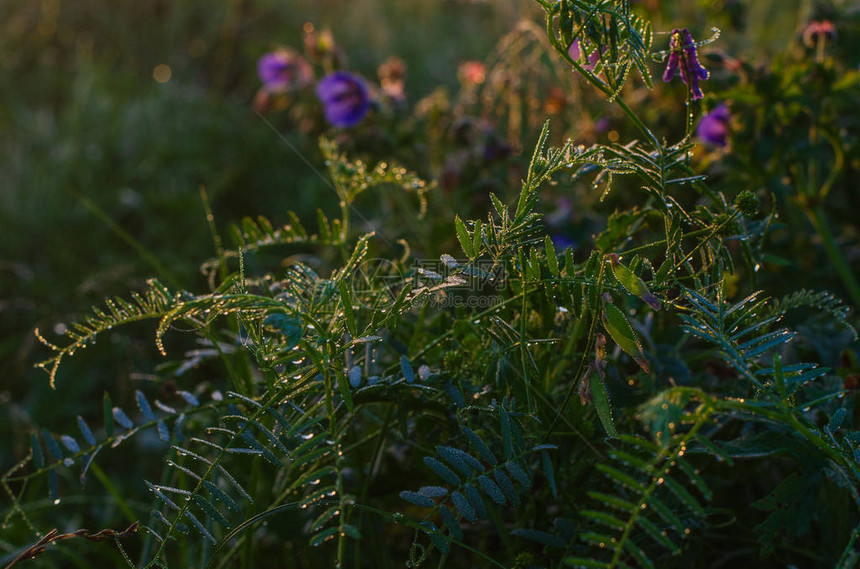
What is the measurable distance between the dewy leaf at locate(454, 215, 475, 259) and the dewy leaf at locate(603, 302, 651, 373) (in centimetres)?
14

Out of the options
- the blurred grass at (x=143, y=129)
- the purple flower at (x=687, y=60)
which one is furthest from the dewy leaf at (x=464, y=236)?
the blurred grass at (x=143, y=129)

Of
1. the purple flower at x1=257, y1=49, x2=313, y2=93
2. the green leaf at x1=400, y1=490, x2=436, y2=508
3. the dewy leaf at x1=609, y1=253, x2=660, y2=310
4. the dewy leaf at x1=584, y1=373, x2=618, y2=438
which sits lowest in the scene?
the green leaf at x1=400, y1=490, x2=436, y2=508

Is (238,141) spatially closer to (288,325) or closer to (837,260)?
(837,260)

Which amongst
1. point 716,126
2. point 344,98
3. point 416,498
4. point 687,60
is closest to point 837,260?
point 716,126

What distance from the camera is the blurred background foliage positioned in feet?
4.57

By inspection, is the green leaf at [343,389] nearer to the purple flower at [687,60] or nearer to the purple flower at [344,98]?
the purple flower at [687,60]

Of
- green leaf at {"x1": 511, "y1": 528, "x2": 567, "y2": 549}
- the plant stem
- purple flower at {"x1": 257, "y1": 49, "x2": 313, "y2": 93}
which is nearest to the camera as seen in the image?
green leaf at {"x1": 511, "y1": 528, "x2": 567, "y2": 549}

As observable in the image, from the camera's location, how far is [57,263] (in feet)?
6.72

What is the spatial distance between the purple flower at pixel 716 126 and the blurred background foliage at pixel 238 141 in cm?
3

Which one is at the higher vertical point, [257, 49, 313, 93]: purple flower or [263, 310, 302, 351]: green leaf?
[257, 49, 313, 93]: purple flower

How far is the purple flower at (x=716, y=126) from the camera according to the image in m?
1.45

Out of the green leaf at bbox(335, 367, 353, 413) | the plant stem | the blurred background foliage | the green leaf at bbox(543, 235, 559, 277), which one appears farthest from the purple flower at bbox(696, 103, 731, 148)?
the green leaf at bbox(335, 367, 353, 413)

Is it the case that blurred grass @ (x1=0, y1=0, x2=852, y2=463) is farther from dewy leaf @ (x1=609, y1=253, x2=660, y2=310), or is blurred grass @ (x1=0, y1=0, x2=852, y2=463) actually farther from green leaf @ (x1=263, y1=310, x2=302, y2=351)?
dewy leaf @ (x1=609, y1=253, x2=660, y2=310)

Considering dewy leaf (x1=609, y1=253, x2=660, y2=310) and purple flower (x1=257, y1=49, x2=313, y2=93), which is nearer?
dewy leaf (x1=609, y1=253, x2=660, y2=310)
